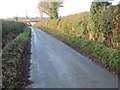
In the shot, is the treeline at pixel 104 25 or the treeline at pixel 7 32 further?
the treeline at pixel 7 32

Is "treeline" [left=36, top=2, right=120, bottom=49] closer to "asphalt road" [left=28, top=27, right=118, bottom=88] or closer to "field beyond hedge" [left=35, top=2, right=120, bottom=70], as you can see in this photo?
"field beyond hedge" [left=35, top=2, right=120, bottom=70]

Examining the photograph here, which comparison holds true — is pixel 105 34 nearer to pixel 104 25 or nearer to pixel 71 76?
pixel 104 25

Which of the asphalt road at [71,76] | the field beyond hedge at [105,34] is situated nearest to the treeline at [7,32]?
the asphalt road at [71,76]

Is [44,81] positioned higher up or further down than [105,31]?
further down

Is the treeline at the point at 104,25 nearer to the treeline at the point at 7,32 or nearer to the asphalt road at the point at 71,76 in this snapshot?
the asphalt road at the point at 71,76

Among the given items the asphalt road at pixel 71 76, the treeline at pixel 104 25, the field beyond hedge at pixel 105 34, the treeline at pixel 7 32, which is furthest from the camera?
the treeline at pixel 7 32

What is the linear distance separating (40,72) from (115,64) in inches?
140

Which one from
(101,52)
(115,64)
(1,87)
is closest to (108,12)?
(101,52)

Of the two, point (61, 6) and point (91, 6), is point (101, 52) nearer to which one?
point (91, 6)

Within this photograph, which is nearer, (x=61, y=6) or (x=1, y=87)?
(x=1, y=87)

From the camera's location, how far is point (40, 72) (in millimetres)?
8055

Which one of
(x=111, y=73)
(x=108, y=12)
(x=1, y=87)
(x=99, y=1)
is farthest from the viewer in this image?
(x=99, y=1)

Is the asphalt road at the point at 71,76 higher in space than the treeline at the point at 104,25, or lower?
lower

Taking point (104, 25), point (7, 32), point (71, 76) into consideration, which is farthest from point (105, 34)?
point (7, 32)
